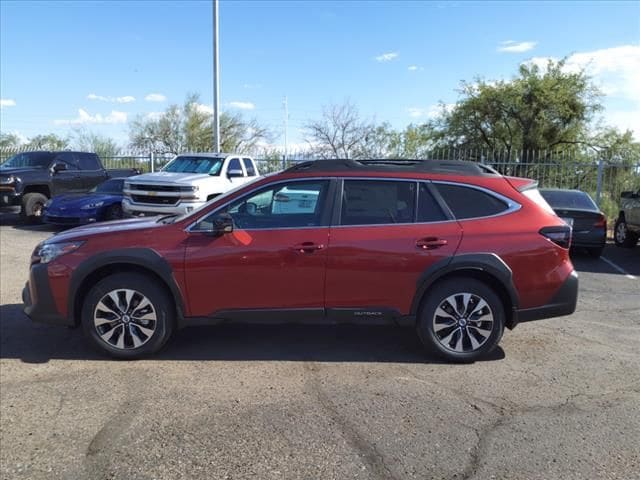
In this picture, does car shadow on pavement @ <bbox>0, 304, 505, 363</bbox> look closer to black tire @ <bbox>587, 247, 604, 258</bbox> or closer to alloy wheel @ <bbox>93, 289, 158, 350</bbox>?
alloy wheel @ <bbox>93, 289, 158, 350</bbox>

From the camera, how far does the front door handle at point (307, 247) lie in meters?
4.70

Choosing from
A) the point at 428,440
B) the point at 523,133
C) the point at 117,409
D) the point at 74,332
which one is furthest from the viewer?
the point at 523,133

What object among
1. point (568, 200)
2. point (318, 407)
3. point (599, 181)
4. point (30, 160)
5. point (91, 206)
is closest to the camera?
point (318, 407)

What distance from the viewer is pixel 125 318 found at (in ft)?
15.8

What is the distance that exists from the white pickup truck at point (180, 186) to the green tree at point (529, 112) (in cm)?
1600

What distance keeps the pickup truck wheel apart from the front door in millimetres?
9669

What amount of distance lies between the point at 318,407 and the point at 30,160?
1433 cm

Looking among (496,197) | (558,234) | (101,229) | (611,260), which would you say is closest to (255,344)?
(101,229)

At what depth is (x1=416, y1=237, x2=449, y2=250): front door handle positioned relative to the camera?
4.71 m

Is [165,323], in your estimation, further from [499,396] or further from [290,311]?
[499,396]

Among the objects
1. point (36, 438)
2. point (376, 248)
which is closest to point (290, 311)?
point (376, 248)

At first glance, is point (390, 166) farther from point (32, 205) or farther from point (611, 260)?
point (32, 205)

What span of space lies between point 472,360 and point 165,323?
2742 mm

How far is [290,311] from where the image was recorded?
4.78 meters
